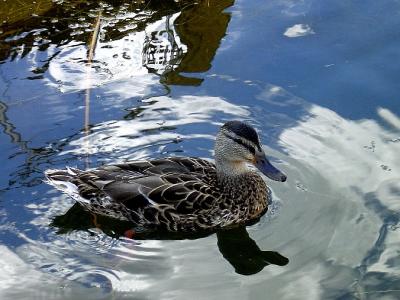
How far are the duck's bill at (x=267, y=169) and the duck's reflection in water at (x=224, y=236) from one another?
501mm

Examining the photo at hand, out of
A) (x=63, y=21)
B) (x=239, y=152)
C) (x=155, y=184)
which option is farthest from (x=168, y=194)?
(x=63, y=21)

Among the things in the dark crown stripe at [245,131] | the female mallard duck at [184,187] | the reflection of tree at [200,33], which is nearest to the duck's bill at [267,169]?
the female mallard duck at [184,187]

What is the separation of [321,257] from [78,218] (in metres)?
2.04

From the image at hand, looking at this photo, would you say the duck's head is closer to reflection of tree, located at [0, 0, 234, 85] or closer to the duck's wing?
the duck's wing

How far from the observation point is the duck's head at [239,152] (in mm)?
6523

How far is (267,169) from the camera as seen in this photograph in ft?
21.4

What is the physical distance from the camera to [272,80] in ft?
26.7

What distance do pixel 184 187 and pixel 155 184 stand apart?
23cm

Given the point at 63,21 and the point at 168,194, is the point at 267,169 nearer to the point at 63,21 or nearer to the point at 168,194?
the point at 168,194

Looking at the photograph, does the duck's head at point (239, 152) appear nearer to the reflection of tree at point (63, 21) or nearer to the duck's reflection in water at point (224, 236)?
the duck's reflection in water at point (224, 236)

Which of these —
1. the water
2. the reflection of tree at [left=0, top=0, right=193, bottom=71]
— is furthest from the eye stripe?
the reflection of tree at [left=0, top=0, right=193, bottom=71]

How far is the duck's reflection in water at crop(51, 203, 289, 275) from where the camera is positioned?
241 inches

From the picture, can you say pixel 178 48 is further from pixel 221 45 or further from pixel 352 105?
pixel 352 105

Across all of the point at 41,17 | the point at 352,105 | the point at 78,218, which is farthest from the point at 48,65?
the point at 352,105
